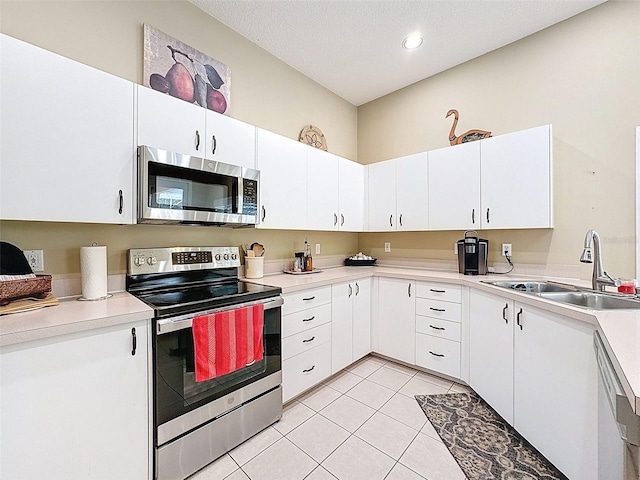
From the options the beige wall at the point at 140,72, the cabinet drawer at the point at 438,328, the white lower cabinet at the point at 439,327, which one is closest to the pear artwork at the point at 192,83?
the beige wall at the point at 140,72

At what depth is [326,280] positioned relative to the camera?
7.81 feet

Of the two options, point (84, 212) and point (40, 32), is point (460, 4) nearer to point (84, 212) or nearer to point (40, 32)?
point (40, 32)

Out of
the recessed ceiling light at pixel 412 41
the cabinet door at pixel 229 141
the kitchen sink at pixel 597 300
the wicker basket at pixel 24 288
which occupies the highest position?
the recessed ceiling light at pixel 412 41

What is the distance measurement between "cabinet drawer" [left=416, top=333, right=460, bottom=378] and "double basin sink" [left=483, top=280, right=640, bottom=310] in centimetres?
67

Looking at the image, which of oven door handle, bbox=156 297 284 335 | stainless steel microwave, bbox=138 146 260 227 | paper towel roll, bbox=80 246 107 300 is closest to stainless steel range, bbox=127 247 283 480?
oven door handle, bbox=156 297 284 335

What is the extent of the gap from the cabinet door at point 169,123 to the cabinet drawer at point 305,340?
145 cm

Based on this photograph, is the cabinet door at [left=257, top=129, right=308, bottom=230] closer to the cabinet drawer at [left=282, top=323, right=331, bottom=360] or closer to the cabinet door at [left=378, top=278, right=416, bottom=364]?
the cabinet drawer at [left=282, top=323, right=331, bottom=360]

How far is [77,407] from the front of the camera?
1188 mm

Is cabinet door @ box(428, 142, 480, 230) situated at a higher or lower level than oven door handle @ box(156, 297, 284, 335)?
higher

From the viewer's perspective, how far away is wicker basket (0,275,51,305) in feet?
4.13

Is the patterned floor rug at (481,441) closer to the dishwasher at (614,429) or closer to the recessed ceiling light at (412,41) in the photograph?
the dishwasher at (614,429)

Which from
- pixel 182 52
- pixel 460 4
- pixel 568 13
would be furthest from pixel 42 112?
pixel 568 13

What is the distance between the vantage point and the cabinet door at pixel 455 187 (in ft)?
8.38

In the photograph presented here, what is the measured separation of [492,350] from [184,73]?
3.01 metres
